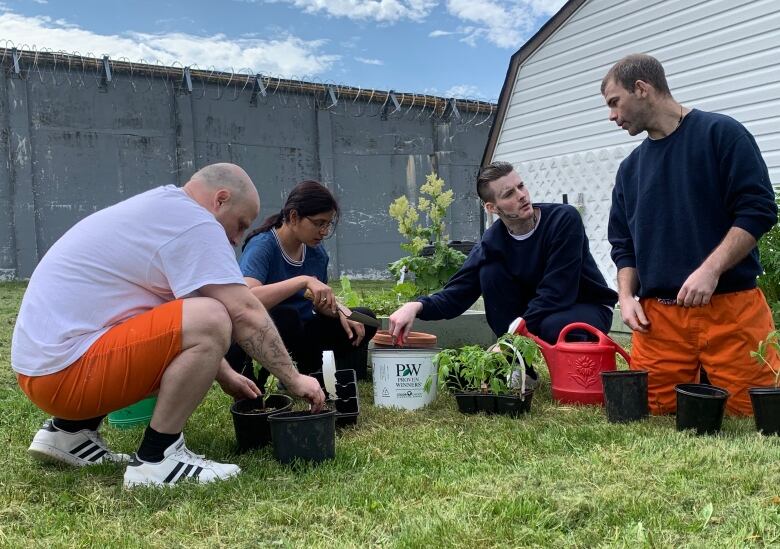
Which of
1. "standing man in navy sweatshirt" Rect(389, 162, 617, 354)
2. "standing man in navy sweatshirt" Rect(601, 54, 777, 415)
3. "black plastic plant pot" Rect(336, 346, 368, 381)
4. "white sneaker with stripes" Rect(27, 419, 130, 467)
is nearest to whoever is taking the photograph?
"white sneaker with stripes" Rect(27, 419, 130, 467)

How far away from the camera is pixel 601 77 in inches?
300

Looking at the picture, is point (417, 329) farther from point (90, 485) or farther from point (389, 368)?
point (90, 485)

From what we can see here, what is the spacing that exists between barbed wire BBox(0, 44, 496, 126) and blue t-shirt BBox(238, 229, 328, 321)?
10.2m

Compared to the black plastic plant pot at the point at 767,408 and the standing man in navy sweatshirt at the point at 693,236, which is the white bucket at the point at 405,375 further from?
the black plastic plant pot at the point at 767,408

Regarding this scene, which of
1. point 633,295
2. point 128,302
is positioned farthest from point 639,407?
point 128,302

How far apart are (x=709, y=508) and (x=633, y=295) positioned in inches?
63.6

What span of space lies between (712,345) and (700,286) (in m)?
0.39

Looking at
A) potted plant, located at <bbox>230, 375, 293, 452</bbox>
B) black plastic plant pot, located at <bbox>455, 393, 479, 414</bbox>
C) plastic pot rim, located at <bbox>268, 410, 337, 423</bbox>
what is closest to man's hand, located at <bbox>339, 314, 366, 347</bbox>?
black plastic plant pot, located at <bbox>455, 393, 479, 414</bbox>

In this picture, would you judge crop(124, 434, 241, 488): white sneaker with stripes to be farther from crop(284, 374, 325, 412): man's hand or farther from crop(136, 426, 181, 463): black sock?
crop(284, 374, 325, 412): man's hand

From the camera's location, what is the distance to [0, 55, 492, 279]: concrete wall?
38.8 feet

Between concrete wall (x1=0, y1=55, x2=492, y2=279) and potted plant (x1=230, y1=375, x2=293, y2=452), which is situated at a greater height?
concrete wall (x1=0, y1=55, x2=492, y2=279)

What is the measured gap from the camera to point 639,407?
2.83 m

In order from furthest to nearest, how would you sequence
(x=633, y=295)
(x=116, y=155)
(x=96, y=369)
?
1. (x=116, y=155)
2. (x=633, y=295)
3. (x=96, y=369)

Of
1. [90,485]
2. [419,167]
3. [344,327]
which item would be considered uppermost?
[419,167]
